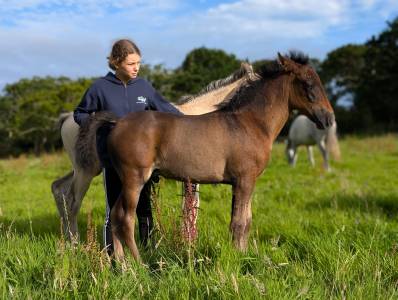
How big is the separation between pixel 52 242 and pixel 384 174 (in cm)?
971

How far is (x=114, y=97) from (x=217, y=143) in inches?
44.9

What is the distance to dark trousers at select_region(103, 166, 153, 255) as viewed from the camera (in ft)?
13.6

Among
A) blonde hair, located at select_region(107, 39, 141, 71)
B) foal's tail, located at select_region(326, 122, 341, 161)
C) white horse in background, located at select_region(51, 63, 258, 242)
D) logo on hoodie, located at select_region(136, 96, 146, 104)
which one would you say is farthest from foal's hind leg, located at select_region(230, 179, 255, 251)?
foal's tail, located at select_region(326, 122, 341, 161)

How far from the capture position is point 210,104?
5555 mm

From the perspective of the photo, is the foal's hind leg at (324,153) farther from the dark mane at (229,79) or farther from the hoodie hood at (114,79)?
the hoodie hood at (114,79)

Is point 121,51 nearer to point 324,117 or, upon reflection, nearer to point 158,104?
point 158,104

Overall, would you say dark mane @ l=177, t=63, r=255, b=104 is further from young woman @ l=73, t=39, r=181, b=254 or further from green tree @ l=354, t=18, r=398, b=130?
green tree @ l=354, t=18, r=398, b=130

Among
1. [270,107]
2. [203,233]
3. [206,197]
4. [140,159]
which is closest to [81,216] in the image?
[206,197]

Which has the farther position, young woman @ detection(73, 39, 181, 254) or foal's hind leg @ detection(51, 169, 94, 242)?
foal's hind leg @ detection(51, 169, 94, 242)

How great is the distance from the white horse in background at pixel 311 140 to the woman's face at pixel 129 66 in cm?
1012

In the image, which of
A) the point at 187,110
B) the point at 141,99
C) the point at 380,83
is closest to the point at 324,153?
the point at 187,110

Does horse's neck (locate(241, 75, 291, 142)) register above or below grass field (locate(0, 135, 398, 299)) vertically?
above

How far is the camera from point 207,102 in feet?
18.3

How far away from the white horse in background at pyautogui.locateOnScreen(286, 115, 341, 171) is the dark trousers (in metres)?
9.57
